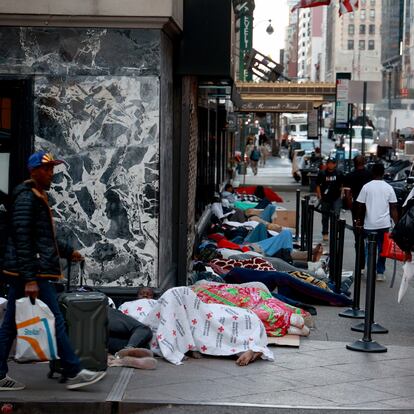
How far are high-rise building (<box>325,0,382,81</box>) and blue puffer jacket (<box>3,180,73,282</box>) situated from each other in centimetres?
15183

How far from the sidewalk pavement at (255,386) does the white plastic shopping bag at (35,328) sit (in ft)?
1.18

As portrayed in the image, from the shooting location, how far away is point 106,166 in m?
10.9

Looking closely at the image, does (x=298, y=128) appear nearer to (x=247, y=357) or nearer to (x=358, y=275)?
(x=358, y=275)

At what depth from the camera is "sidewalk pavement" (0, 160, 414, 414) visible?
7602 mm

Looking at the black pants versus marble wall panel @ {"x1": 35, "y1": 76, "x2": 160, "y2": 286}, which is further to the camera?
marble wall panel @ {"x1": 35, "y1": 76, "x2": 160, "y2": 286}

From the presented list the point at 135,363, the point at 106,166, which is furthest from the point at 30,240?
the point at 106,166

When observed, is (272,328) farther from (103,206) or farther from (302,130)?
(302,130)

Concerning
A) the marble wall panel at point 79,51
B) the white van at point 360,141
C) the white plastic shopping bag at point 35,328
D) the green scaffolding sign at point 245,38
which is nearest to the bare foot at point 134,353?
the white plastic shopping bag at point 35,328

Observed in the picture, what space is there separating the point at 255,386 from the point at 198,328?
1.32 m

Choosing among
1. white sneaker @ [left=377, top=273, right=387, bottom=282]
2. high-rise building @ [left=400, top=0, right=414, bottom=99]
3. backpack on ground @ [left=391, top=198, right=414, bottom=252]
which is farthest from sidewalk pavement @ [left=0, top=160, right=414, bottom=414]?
high-rise building @ [left=400, top=0, right=414, bottom=99]

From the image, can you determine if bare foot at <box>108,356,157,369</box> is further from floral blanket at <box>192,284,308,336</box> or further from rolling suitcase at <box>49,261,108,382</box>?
floral blanket at <box>192,284,308,336</box>

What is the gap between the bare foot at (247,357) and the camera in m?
9.11

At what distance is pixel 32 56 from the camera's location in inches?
424

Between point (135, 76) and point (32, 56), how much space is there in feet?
3.57
